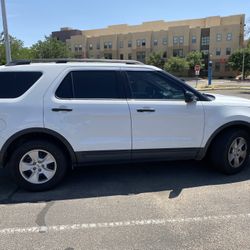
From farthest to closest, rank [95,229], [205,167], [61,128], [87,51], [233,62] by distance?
[87,51] → [233,62] → [205,167] → [61,128] → [95,229]

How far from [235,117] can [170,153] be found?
1.20 m

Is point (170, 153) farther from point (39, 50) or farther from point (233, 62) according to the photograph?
point (233, 62)

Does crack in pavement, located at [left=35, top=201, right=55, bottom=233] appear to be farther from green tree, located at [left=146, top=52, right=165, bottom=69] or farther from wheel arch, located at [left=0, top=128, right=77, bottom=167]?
green tree, located at [left=146, top=52, right=165, bottom=69]

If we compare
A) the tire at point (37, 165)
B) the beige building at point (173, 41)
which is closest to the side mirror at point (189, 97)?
the tire at point (37, 165)

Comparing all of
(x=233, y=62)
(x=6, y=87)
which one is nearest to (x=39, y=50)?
(x=233, y=62)

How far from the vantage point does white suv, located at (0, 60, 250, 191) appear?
14.3ft

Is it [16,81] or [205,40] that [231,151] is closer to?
[16,81]

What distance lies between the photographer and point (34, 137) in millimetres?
4473

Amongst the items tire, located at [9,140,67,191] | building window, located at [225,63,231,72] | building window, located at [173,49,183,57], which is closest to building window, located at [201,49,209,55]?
building window, located at [173,49,183,57]

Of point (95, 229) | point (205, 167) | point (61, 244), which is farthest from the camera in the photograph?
point (205, 167)

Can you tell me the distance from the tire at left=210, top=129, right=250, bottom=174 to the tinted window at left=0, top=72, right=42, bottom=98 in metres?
2.95

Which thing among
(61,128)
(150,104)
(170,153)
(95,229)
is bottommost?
(95,229)

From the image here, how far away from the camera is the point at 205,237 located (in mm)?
3344

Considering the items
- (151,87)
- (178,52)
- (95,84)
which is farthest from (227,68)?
(95,84)
